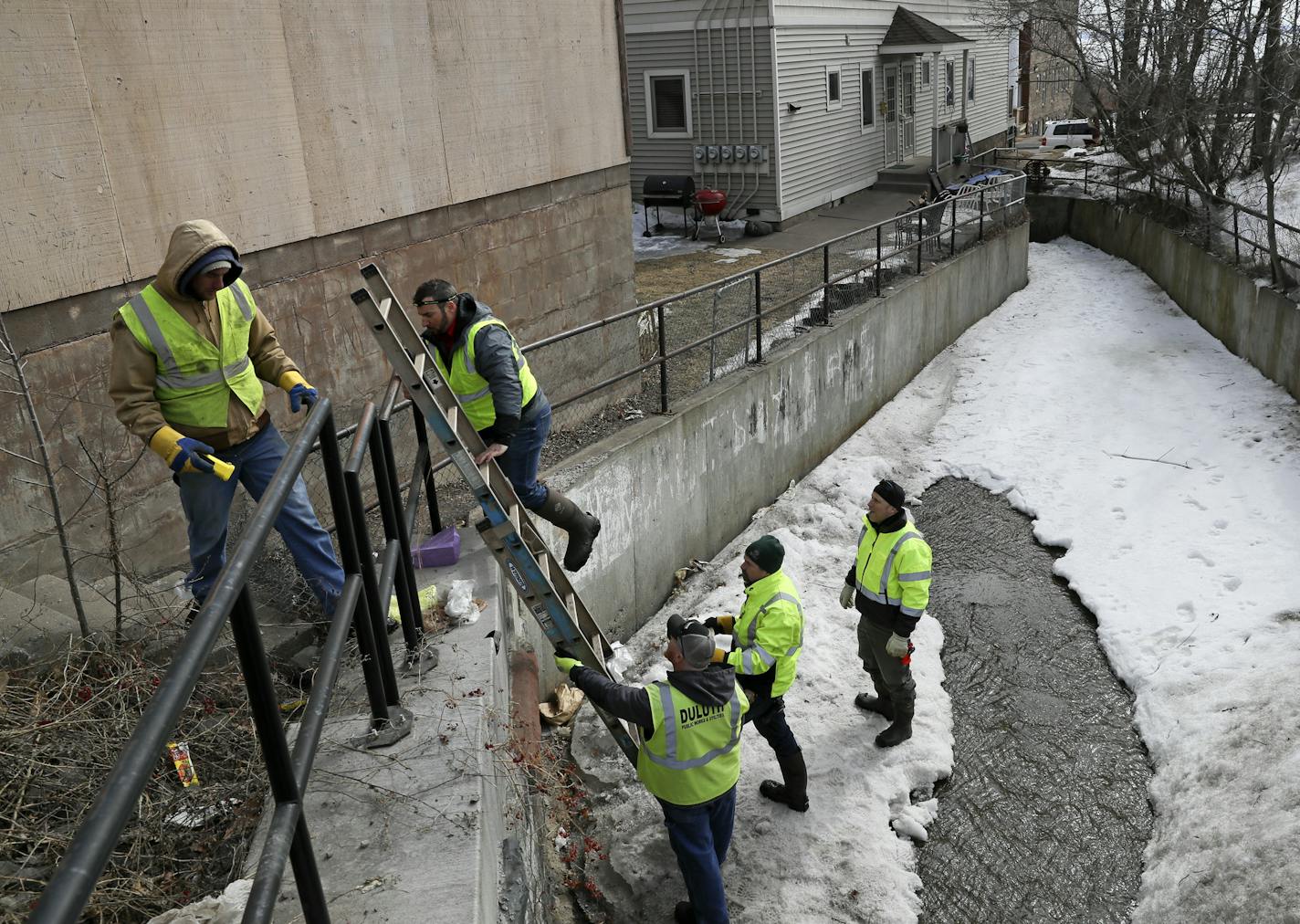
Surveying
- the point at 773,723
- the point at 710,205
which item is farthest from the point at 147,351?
the point at 710,205

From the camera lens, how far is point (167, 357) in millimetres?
3939

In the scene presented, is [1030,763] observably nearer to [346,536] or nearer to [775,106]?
[346,536]

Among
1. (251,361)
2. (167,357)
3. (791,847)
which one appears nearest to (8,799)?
(167,357)

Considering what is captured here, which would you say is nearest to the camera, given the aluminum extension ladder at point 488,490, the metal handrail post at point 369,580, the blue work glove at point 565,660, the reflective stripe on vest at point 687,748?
the metal handrail post at point 369,580

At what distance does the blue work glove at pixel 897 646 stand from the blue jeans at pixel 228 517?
368cm

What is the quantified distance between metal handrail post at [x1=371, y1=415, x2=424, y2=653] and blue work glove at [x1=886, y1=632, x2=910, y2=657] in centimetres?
347

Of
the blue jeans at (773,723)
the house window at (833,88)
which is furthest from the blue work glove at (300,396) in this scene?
the house window at (833,88)

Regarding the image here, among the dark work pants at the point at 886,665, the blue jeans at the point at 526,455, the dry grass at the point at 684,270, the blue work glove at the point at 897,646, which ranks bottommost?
the dark work pants at the point at 886,665

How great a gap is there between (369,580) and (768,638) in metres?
2.99

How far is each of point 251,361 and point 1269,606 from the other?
783 cm

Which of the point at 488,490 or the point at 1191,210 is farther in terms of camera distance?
the point at 1191,210

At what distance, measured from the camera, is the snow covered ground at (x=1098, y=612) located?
228 inches

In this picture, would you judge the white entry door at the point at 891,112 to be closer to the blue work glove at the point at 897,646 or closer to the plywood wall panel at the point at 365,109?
the plywood wall panel at the point at 365,109

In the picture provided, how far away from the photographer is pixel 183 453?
3.85 m
